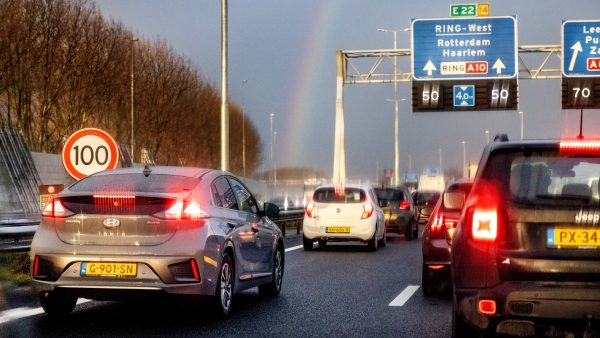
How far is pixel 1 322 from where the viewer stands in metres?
9.15

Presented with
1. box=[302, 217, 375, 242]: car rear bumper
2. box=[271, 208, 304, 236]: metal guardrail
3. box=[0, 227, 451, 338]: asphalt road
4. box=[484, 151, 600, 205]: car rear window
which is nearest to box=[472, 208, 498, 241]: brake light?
box=[484, 151, 600, 205]: car rear window

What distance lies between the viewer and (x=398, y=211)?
91.7ft

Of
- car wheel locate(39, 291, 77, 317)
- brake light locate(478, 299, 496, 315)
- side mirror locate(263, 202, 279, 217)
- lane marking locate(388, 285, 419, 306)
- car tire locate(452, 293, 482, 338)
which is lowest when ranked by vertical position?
lane marking locate(388, 285, 419, 306)

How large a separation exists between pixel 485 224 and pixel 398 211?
2163 centimetres

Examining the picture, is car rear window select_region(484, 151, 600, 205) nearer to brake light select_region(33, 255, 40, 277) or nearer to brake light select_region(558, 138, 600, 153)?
brake light select_region(558, 138, 600, 153)

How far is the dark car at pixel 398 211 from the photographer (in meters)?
27.7

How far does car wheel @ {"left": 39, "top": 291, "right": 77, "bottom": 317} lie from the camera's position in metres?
9.38

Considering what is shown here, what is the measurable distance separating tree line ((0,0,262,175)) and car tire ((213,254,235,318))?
3794 centimetres

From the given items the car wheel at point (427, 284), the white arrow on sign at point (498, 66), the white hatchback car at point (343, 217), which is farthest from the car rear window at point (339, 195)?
the white arrow on sign at point (498, 66)

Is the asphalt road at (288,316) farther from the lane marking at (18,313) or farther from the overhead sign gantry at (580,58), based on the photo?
the overhead sign gantry at (580,58)

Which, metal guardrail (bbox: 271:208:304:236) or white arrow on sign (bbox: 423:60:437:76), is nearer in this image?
metal guardrail (bbox: 271:208:304:236)

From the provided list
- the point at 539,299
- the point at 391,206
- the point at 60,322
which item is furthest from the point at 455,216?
the point at 391,206

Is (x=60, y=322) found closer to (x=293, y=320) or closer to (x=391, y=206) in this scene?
(x=293, y=320)

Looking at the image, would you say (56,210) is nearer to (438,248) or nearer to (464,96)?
(438,248)
